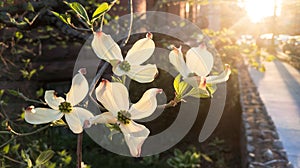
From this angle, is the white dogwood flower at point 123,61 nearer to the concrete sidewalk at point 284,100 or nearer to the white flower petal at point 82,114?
the white flower petal at point 82,114

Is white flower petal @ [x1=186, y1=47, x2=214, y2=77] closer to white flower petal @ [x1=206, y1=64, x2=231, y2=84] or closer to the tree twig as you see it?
white flower petal @ [x1=206, y1=64, x2=231, y2=84]

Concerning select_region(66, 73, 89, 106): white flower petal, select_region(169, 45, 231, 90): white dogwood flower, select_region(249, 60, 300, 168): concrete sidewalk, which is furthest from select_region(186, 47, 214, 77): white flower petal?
select_region(249, 60, 300, 168): concrete sidewalk

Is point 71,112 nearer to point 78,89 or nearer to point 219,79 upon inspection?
point 78,89

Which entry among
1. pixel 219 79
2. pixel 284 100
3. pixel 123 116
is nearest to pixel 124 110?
pixel 123 116

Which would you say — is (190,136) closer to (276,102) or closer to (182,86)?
(276,102)

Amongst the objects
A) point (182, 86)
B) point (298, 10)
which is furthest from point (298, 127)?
point (182, 86)

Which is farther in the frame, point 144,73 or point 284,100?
point 284,100

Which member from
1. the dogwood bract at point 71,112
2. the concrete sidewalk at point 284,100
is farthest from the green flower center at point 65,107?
the concrete sidewalk at point 284,100
